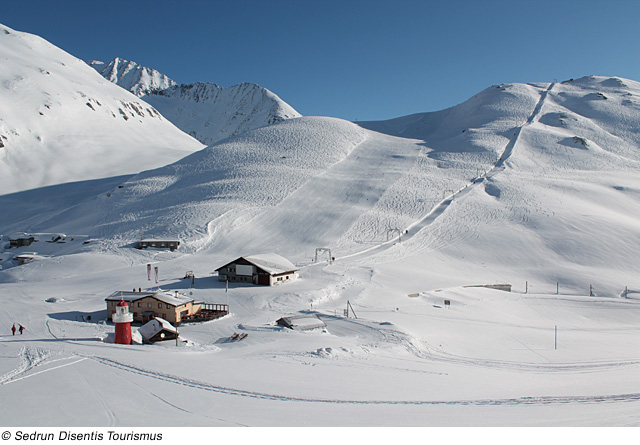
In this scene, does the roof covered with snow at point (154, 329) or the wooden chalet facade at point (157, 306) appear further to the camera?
the wooden chalet facade at point (157, 306)

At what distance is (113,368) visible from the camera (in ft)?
42.4

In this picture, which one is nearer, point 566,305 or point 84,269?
point 566,305

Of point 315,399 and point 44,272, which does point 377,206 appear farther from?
point 315,399

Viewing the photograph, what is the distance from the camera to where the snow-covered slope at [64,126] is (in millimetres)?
97938

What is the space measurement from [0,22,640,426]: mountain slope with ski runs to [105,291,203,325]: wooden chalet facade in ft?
4.71

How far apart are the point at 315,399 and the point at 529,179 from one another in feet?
219

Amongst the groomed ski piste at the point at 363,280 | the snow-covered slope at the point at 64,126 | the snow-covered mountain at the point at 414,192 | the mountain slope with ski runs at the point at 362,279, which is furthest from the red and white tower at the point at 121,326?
the snow-covered slope at the point at 64,126

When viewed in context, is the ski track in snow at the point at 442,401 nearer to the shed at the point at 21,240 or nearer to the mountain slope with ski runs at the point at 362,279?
the mountain slope with ski runs at the point at 362,279

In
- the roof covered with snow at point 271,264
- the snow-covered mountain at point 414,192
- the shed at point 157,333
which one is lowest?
the shed at point 157,333

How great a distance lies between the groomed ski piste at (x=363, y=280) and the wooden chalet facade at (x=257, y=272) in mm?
1032

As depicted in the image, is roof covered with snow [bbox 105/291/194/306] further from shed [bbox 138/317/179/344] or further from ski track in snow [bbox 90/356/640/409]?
ski track in snow [bbox 90/356/640/409]

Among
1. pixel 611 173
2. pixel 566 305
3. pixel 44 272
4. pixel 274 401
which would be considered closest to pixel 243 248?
pixel 44 272

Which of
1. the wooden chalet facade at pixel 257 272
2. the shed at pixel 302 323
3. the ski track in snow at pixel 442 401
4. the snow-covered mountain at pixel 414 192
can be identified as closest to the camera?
the ski track in snow at pixel 442 401

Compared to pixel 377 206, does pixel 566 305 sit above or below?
below
